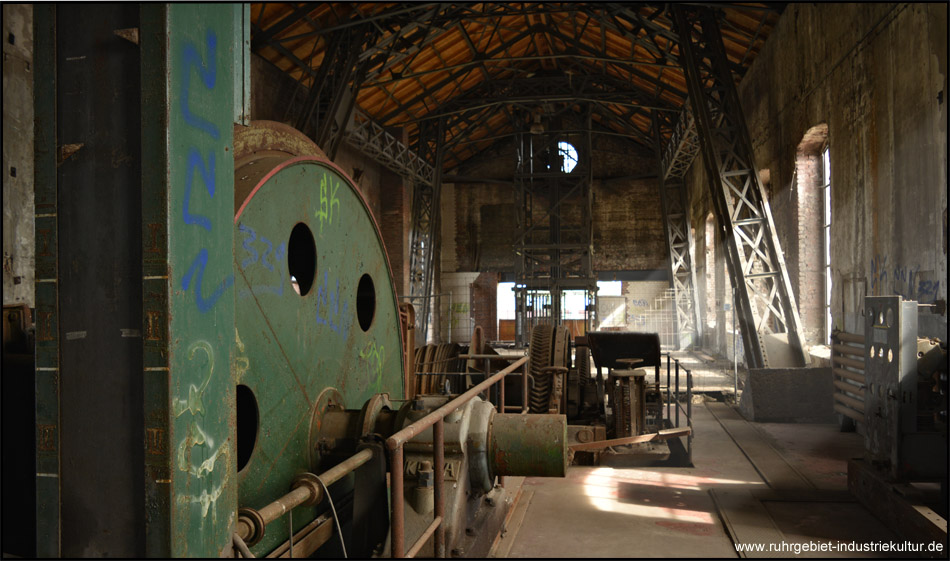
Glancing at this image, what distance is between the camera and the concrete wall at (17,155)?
6602 millimetres

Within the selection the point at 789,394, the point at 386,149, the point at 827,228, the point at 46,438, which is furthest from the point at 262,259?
the point at 386,149

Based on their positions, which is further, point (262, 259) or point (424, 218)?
point (424, 218)

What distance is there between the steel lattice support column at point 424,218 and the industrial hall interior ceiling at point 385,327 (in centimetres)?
404

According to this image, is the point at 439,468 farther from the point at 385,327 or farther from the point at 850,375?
the point at 850,375

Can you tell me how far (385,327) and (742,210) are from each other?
397 inches

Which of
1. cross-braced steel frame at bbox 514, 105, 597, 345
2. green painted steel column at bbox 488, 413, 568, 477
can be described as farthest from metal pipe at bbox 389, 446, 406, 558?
cross-braced steel frame at bbox 514, 105, 597, 345

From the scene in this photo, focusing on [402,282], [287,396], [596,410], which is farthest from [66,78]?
[402,282]

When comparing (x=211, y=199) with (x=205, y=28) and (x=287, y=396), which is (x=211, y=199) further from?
(x=287, y=396)

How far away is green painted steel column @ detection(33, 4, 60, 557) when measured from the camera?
1.69m

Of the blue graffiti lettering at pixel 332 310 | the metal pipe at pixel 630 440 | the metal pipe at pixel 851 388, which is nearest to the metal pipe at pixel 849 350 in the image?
the metal pipe at pixel 851 388

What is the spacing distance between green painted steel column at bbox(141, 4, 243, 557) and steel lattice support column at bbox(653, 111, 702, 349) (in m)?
21.7

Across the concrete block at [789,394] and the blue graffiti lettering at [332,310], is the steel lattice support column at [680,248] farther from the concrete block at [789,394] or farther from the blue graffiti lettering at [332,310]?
the blue graffiti lettering at [332,310]

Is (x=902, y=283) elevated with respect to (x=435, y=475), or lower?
elevated

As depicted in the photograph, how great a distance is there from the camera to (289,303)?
297 cm
